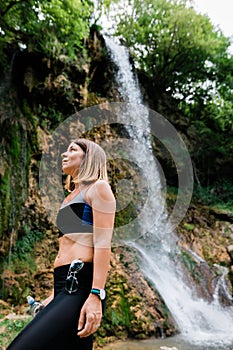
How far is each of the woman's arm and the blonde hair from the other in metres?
0.11

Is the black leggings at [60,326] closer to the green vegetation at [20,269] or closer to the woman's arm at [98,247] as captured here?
the woman's arm at [98,247]

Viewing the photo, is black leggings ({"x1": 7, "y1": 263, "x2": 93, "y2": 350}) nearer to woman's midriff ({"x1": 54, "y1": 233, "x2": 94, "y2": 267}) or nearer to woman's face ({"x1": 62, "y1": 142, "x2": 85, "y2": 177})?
woman's midriff ({"x1": 54, "y1": 233, "x2": 94, "y2": 267})

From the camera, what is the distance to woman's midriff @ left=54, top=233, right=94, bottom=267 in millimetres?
1696

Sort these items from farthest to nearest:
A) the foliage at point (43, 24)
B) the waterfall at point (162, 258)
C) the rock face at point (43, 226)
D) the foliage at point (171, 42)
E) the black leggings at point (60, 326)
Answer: the foliage at point (171, 42)
the foliage at point (43, 24)
the waterfall at point (162, 258)
the rock face at point (43, 226)
the black leggings at point (60, 326)

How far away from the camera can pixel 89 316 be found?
1560mm

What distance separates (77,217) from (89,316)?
1.61 feet

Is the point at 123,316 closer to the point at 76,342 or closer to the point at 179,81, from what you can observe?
the point at 76,342

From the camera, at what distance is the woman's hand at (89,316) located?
1562 mm

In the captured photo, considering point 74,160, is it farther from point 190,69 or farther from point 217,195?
point 190,69

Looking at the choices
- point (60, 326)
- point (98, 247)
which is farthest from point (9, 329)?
point (98, 247)

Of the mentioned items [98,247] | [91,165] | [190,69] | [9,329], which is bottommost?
[9,329]

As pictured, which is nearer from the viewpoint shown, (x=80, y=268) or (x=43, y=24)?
(x=80, y=268)

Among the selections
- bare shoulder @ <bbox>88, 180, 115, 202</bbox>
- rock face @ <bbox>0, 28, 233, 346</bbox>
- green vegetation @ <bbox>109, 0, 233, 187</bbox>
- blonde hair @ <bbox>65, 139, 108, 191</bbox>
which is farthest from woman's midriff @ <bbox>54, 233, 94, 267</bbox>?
green vegetation @ <bbox>109, 0, 233, 187</bbox>

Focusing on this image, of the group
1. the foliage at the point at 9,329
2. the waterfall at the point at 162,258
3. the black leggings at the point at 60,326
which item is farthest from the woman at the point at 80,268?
the waterfall at the point at 162,258
